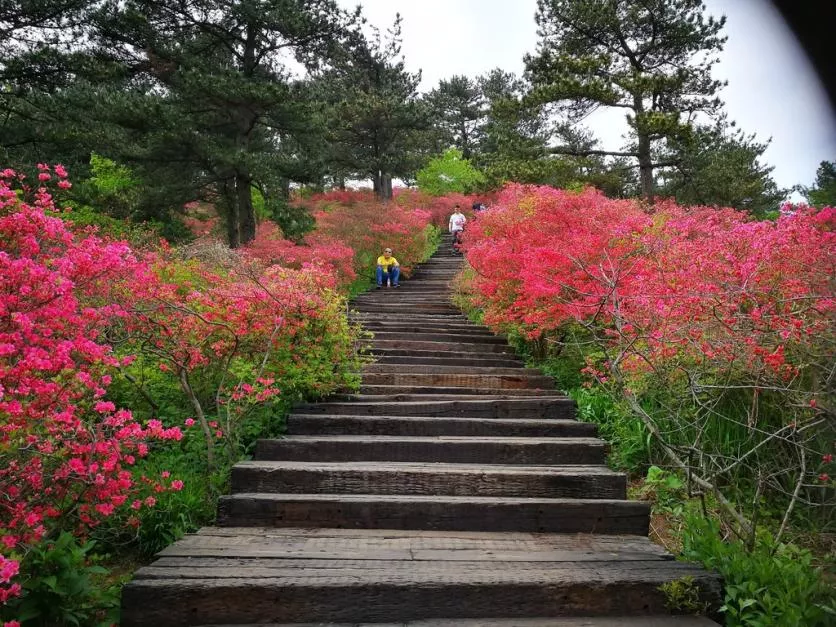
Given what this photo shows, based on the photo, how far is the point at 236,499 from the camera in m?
3.42

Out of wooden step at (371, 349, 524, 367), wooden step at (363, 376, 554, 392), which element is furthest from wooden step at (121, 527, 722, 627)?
wooden step at (371, 349, 524, 367)

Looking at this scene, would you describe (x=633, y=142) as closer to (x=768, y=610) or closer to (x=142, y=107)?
(x=142, y=107)

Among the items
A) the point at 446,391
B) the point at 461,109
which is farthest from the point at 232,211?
the point at 461,109

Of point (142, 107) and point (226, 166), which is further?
point (226, 166)

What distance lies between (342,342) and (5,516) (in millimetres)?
3268

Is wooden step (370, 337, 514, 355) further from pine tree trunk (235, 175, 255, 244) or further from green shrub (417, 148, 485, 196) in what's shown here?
green shrub (417, 148, 485, 196)

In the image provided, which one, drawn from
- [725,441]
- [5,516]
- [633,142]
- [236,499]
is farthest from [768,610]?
[633,142]

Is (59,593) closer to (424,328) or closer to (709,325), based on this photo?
(709,325)

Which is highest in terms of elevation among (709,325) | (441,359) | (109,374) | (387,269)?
(387,269)

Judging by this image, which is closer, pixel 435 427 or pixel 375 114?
pixel 435 427

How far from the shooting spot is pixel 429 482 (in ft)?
12.2

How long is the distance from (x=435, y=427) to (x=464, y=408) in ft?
1.45

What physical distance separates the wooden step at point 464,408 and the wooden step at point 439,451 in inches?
29.6

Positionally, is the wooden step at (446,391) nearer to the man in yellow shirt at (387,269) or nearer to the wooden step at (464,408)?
the wooden step at (464,408)
